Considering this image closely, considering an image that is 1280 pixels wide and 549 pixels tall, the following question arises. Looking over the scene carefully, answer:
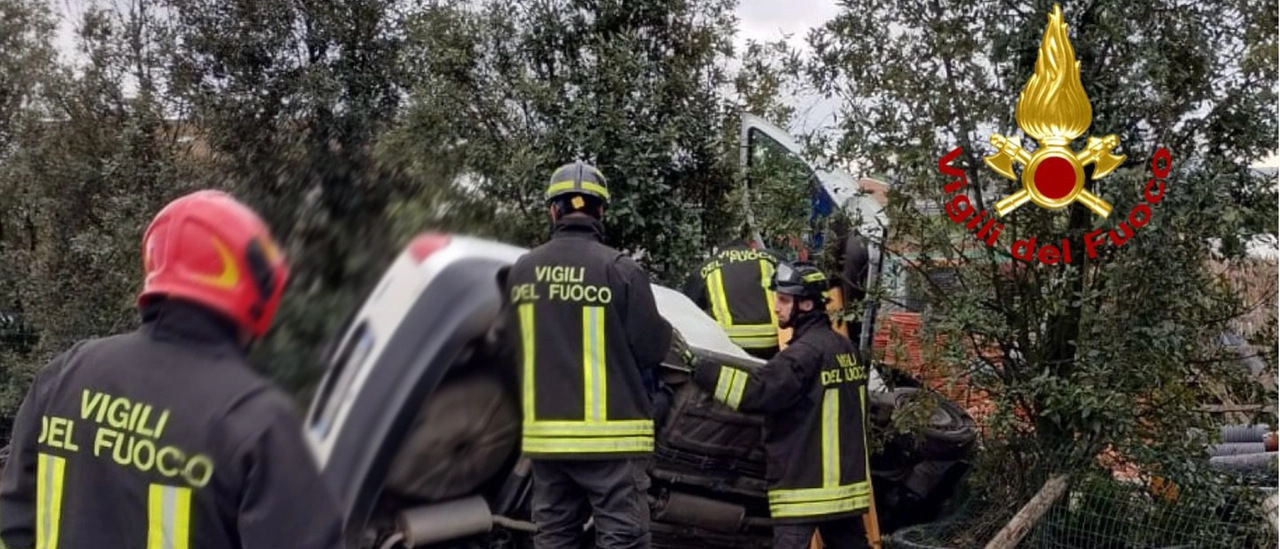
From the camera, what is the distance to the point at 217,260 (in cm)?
148

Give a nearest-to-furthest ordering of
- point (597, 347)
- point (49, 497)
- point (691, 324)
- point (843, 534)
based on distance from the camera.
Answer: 1. point (49, 497)
2. point (597, 347)
3. point (691, 324)
4. point (843, 534)

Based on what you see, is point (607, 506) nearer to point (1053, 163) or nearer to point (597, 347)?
point (597, 347)

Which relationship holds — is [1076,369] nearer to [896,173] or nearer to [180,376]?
[896,173]

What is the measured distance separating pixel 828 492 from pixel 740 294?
104cm

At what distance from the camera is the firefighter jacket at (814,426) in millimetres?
4133

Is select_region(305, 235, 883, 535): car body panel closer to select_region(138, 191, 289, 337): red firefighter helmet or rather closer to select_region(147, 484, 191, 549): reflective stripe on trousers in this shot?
select_region(138, 191, 289, 337): red firefighter helmet

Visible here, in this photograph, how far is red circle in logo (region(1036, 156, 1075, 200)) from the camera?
396 centimetres

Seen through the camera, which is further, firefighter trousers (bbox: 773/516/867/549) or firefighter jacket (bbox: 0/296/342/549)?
firefighter trousers (bbox: 773/516/867/549)

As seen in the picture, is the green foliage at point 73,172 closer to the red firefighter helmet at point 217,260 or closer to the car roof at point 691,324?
the car roof at point 691,324

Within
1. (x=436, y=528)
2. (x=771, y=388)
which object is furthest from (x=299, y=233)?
(x=771, y=388)

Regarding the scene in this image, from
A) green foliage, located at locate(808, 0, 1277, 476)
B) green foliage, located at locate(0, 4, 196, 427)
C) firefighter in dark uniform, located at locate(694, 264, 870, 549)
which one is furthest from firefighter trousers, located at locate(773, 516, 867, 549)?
green foliage, located at locate(0, 4, 196, 427)

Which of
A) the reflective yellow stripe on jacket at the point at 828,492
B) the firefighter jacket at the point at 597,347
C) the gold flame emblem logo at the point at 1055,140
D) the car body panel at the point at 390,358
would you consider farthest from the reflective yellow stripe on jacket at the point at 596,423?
the car body panel at the point at 390,358

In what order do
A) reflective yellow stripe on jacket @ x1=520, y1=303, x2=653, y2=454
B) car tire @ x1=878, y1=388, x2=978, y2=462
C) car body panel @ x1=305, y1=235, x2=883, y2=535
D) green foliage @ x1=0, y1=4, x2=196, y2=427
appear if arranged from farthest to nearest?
green foliage @ x1=0, y1=4, x2=196, y2=427 → car tire @ x1=878, y1=388, x2=978, y2=462 → reflective yellow stripe on jacket @ x1=520, y1=303, x2=653, y2=454 → car body panel @ x1=305, y1=235, x2=883, y2=535

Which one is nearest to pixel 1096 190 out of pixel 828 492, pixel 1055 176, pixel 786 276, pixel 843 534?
pixel 1055 176
